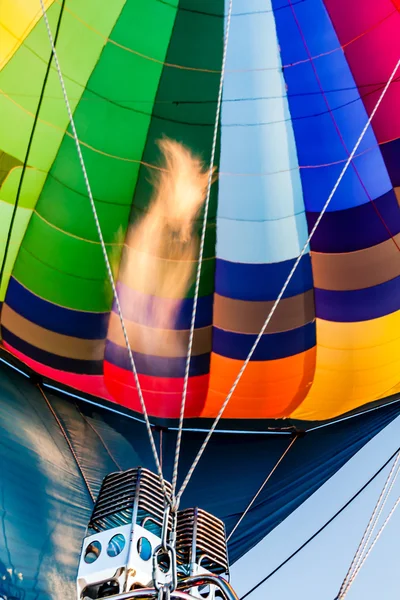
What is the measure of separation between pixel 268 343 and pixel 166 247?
84 cm

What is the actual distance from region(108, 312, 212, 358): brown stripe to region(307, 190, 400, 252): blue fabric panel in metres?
0.85

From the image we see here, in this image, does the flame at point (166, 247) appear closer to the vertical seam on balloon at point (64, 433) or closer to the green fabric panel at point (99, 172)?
the green fabric panel at point (99, 172)

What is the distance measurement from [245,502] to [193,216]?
183 centimetres

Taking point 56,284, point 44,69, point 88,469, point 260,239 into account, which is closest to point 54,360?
point 56,284

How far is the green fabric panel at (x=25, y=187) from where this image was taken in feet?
15.0

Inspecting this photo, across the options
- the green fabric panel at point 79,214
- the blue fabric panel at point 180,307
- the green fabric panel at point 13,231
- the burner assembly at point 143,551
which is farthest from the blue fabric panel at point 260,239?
the burner assembly at point 143,551

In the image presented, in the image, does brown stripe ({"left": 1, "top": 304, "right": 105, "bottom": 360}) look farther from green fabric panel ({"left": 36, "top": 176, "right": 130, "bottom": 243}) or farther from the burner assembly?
the burner assembly

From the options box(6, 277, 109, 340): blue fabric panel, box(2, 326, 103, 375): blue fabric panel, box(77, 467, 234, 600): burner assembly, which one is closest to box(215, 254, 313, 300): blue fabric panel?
box(6, 277, 109, 340): blue fabric panel

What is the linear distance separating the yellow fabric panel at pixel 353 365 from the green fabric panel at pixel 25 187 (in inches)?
69.7

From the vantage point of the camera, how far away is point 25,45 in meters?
4.45

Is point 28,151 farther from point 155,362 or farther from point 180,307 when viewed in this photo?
point 155,362

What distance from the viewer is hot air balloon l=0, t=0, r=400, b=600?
4523mm

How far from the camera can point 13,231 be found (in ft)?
15.4

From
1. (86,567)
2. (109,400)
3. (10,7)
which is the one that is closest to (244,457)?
(109,400)
